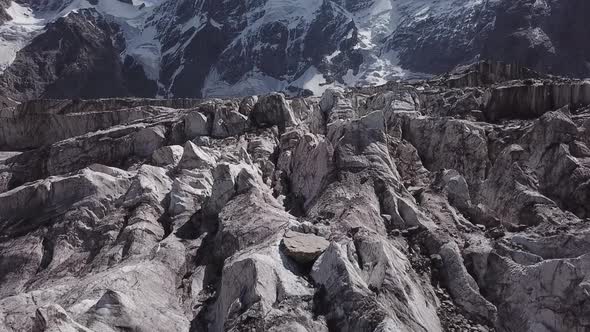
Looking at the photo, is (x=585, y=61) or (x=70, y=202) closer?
(x=70, y=202)

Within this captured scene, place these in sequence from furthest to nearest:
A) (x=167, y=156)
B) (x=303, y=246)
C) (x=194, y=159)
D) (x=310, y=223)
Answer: (x=167, y=156)
(x=194, y=159)
(x=310, y=223)
(x=303, y=246)

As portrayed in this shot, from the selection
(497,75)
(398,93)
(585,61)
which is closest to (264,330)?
(398,93)

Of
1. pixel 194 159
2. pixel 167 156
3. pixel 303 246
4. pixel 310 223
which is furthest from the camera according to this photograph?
pixel 167 156

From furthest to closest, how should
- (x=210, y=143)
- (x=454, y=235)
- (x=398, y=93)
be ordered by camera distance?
1. (x=398, y=93)
2. (x=210, y=143)
3. (x=454, y=235)

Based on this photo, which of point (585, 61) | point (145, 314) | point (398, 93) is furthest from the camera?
point (585, 61)

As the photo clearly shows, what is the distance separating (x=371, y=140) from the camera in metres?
31.8

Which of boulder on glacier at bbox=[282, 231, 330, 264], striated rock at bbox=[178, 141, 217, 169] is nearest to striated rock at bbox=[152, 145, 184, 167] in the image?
striated rock at bbox=[178, 141, 217, 169]

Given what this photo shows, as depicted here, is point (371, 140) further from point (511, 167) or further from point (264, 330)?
point (264, 330)

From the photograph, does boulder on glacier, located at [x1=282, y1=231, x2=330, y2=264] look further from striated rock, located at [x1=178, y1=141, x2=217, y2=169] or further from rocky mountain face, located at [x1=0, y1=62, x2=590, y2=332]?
striated rock, located at [x1=178, y1=141, x2=217, y2=169]

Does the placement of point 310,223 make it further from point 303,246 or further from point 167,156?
point 167,156

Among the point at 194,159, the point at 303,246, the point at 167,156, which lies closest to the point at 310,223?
the point at 303,246

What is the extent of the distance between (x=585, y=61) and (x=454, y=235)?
195950 millimetres

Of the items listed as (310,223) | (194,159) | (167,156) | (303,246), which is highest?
(303,246)

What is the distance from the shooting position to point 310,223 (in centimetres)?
2475
